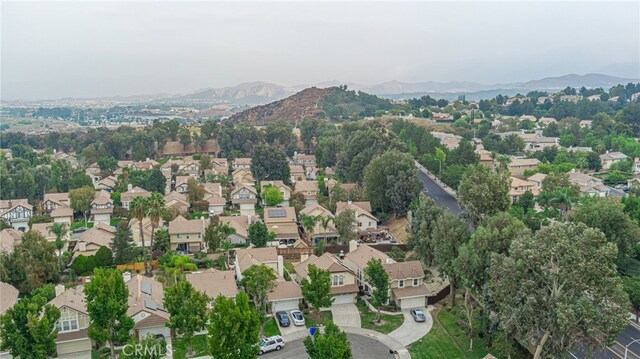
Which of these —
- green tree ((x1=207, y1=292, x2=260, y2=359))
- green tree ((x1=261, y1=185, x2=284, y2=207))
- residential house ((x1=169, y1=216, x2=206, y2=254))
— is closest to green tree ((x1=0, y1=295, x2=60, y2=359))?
Answer: green tree ((x1=207, y1=292, x2=260, y2=359))

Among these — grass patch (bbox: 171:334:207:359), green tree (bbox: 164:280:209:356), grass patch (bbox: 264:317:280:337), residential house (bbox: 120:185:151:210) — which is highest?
green tree (bbox: 164:280:209:356)

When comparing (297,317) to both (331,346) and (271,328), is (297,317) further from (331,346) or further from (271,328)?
(331,346)

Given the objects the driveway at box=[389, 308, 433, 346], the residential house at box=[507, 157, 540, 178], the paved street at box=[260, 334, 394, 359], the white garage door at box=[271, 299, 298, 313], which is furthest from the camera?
the residential house at box=[507, 157, 540, 178]

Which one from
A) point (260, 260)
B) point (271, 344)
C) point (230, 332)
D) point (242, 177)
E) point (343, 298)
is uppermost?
point (230, 332)

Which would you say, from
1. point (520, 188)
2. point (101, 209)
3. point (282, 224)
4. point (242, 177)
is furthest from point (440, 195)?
point (101, 209)

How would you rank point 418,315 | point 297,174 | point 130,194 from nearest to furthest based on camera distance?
point 418,315, point 130,194, point 297,174

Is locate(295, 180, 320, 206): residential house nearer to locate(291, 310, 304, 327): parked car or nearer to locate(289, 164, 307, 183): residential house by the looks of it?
locate(289, 164, 307, 183): residential house
